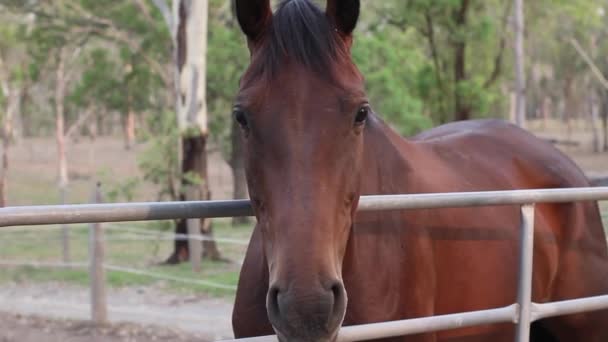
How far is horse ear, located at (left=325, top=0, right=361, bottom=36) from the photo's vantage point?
7.30ft

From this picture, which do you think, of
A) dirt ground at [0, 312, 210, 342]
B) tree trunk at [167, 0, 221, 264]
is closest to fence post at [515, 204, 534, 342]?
dirt ground at [0, 312, 210, 342]

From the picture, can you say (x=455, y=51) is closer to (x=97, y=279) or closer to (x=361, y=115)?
(x=97, y=279)

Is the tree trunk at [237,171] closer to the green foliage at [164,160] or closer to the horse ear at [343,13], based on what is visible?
the green foliage at [164,160]

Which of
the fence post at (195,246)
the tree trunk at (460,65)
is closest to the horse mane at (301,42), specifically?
the fence post at (195,246)

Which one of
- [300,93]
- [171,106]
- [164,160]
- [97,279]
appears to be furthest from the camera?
[171,106]

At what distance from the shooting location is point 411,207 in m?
2.40

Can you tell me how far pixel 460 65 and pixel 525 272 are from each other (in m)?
16.1

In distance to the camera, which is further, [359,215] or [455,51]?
[455,51]

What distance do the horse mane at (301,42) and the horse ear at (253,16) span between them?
0.04 metres

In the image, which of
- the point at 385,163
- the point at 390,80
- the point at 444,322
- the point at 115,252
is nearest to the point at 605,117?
the point at 390,80

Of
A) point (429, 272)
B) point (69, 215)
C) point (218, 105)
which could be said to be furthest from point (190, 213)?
point (218, 105)

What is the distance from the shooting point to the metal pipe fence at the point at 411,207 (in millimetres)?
1984

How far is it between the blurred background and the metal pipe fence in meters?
2.15

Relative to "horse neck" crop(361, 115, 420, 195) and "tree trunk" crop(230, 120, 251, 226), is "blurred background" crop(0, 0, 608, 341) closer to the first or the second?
"tree trunk" crop(230, 120, 251, 226)
